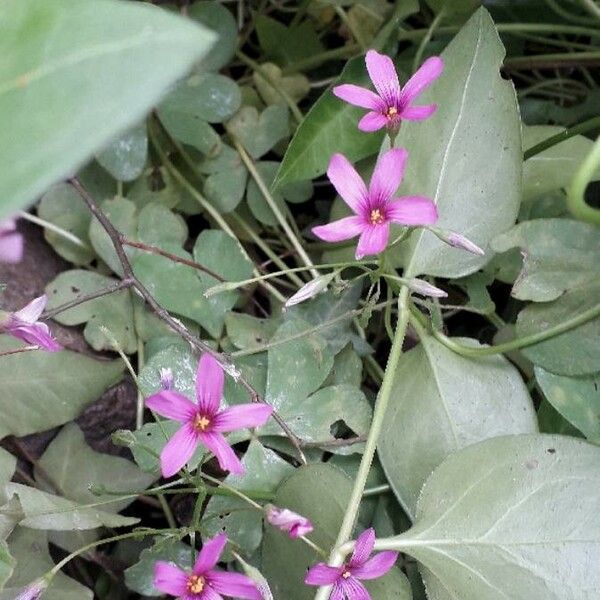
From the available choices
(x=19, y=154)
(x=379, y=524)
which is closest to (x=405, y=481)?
(x=379, y=524)

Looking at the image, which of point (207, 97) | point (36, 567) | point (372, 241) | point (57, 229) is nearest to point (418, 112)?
point (372, 241)

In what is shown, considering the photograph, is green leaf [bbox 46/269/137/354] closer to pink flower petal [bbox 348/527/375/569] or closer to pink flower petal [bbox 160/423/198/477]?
pink flower petal [bbox 160/423/198/477]

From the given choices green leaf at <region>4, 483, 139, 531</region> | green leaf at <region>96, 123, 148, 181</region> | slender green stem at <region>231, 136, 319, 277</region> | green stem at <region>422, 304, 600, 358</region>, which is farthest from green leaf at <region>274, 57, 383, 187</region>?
green leaf at <region>4, 483, 139, 531</region>

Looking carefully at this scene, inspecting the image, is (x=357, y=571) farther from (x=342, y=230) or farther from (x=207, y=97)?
(x=207, y=97)

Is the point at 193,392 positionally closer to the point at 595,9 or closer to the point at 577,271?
the point at 577,271

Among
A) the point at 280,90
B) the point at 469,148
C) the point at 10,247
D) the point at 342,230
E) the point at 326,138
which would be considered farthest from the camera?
the point at 280,90

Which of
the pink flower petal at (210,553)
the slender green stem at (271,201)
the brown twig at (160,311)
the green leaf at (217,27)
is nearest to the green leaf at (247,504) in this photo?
the brown twig at (160,311)
